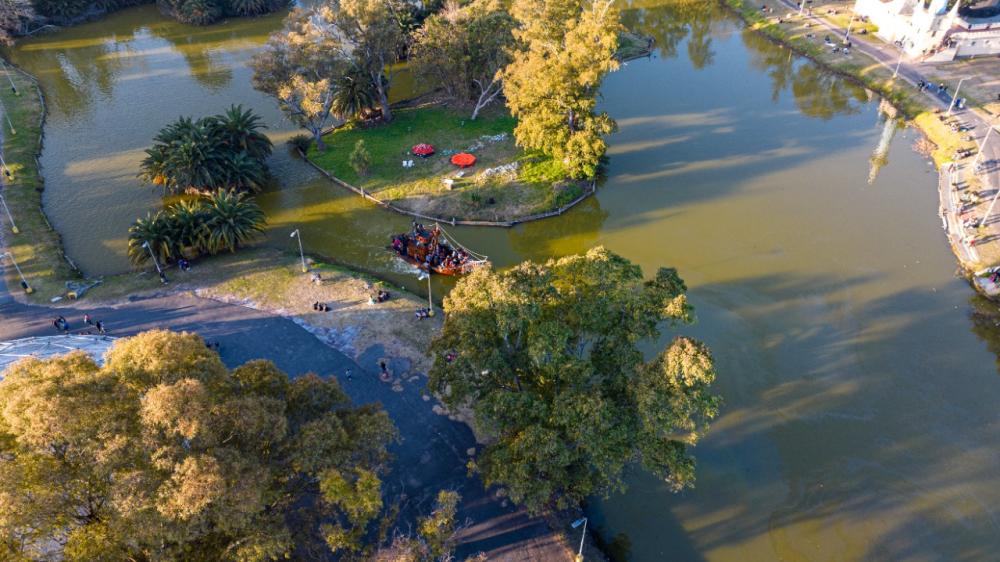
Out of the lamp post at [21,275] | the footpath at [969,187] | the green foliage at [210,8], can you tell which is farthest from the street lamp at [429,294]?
the green foliage at [210,8]

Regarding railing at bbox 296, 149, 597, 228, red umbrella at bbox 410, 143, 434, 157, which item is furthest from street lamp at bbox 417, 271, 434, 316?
red umbrella at bbox 410, 143, 434, 157

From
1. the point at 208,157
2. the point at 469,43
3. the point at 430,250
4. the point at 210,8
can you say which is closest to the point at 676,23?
the point at 469,43

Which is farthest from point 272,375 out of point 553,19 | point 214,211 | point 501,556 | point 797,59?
point 797,59

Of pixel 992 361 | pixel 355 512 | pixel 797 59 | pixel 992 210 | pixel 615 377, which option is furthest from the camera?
pixel 797 59

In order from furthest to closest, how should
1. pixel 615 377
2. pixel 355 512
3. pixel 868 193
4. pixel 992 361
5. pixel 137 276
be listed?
pixel 868 193, pixel 137 276, pixel 992 361, pixel 615 377, pixel 355 512

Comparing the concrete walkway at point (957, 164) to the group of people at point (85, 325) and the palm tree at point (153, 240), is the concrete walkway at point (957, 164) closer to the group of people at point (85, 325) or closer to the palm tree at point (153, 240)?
the palm tree at point (153, 240)

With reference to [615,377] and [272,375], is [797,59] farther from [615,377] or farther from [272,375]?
[272,375]

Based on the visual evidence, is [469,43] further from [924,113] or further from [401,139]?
[924,113]
